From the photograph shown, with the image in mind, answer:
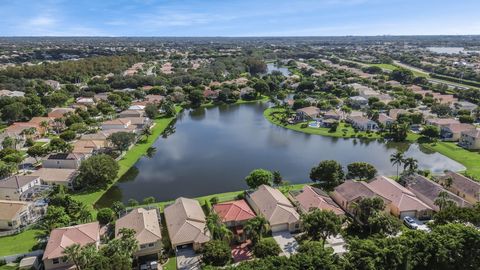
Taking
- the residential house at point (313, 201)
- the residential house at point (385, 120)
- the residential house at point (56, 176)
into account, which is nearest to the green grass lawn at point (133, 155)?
the residential house at point (56, 176)

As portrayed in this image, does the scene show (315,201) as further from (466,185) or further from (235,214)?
(466,185)

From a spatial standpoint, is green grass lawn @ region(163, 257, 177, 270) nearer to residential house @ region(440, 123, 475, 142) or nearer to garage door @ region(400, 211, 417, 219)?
garage door @ region(400, 211, 417, 219)

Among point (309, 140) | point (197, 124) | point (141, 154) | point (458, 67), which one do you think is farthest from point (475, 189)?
point (458, 67)

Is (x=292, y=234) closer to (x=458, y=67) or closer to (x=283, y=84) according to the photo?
(x=283, y=84)

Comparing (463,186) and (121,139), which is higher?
(121,139)

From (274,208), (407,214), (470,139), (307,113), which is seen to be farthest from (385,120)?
(274,208)
